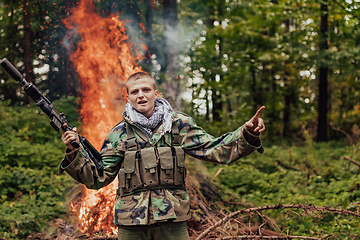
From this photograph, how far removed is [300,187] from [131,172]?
4752 mm

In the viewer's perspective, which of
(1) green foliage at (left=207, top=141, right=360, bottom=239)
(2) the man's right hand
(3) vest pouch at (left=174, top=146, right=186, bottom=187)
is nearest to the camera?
(2) the man's right hand

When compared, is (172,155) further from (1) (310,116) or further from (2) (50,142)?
(1) (310,116)

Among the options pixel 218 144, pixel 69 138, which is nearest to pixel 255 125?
pixel 218 144

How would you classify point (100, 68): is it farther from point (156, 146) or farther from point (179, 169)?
point (179, 169)

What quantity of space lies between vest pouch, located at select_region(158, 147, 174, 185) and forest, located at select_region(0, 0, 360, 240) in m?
1.28

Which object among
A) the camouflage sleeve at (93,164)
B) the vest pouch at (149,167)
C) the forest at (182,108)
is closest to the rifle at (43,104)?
the camouflage sleeve at (93,164)

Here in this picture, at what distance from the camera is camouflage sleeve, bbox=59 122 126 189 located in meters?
2.39

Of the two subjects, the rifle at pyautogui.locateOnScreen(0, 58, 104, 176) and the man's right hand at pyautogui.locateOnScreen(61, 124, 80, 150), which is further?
the rifle at pyautogui.locateOnScreen(0, 58, 104, 176)

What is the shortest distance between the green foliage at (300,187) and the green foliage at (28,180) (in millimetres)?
3409

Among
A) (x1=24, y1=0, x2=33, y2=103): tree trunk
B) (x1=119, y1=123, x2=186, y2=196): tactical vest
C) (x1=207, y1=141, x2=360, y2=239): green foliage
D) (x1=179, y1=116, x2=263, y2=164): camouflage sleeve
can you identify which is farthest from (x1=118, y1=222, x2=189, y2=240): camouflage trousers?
(x1=24, y1=0, x2=33, y2=103): tree trunk

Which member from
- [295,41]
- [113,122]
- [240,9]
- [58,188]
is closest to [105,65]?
[113,122]

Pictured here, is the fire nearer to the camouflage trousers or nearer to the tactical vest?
the tactical vest

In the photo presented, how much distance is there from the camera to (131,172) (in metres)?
2.52

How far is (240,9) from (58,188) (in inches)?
400
